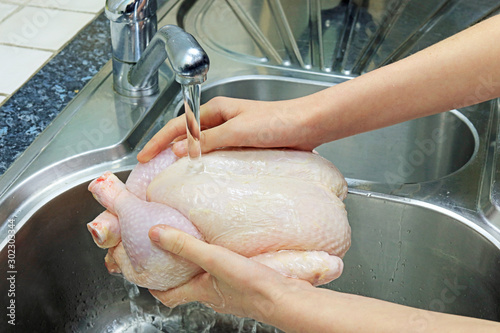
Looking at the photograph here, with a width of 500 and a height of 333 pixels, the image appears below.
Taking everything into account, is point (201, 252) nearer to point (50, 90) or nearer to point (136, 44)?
point (136, 44)

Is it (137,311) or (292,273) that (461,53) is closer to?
(292,273)

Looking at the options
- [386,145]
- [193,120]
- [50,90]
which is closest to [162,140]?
[193,120]

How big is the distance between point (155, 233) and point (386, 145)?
0.75m

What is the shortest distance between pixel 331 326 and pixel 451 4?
49.9 inches

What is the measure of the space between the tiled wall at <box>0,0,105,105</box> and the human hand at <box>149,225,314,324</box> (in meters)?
0.61

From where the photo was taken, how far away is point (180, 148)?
3.07ft

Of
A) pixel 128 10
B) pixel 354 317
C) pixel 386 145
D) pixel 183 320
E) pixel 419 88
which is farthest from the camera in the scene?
pixel 386 145

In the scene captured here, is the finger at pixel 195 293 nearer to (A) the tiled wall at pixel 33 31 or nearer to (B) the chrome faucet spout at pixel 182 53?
(B) the chrome faucet spout at pixel 182 53

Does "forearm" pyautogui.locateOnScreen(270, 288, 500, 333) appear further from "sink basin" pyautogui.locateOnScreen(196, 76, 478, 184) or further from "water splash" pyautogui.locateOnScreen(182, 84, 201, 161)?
"sink basin" pyautogui.locateOnScreen(196, 76, 478, 184)

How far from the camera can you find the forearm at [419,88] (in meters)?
0.87

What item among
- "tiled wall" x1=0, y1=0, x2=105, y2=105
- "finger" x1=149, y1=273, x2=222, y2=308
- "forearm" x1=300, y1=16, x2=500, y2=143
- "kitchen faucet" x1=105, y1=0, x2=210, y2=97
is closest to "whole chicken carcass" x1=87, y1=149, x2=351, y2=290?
"finger" x1=149, y1=273, x2=222, y2=308

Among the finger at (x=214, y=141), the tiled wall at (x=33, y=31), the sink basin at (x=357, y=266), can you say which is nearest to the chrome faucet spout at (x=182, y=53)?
the finger at (x=214, y=141)

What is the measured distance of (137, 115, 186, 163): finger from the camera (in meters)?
0.95

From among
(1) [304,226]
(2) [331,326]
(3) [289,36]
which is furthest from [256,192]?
(3) [289,36]
